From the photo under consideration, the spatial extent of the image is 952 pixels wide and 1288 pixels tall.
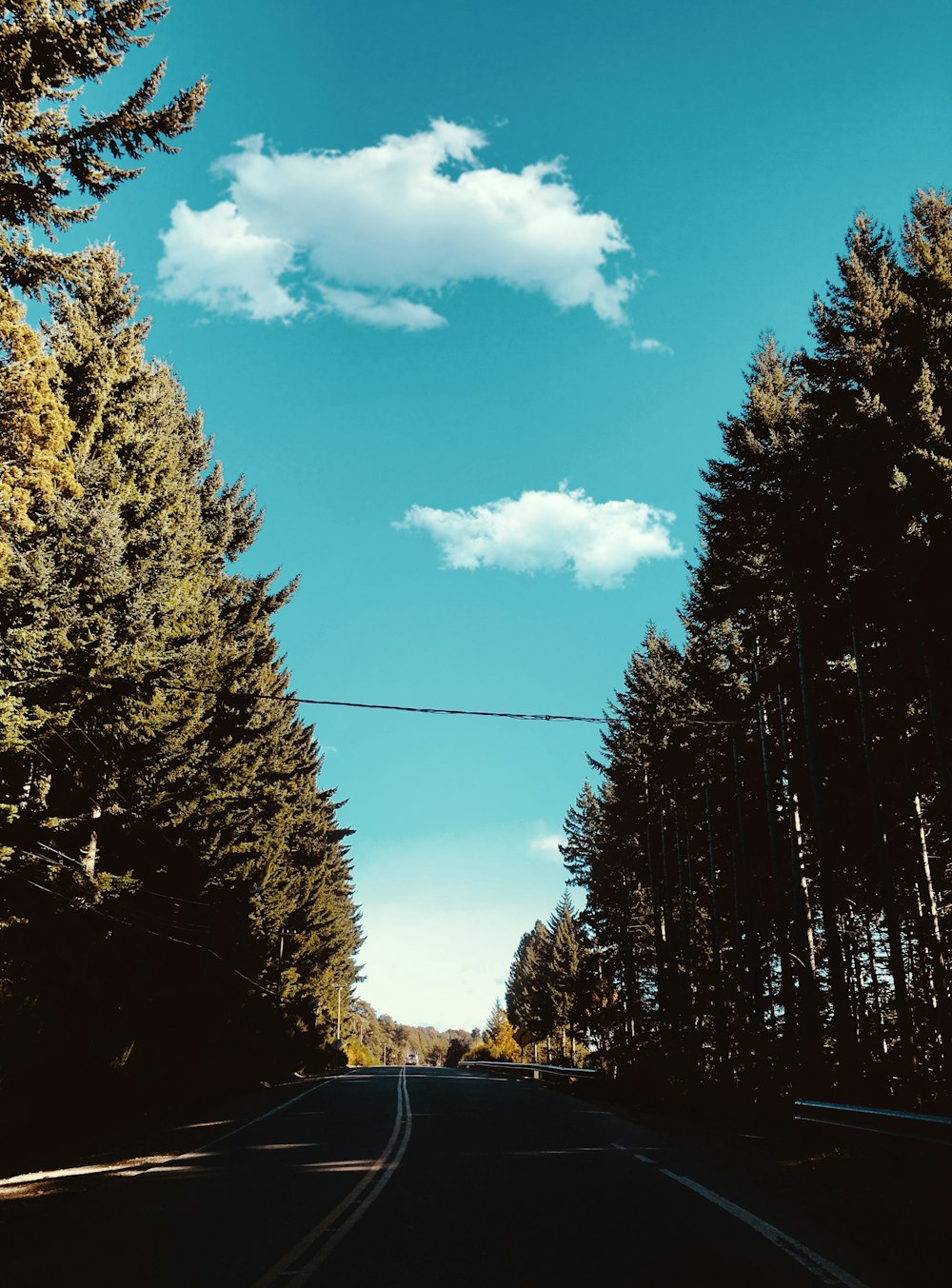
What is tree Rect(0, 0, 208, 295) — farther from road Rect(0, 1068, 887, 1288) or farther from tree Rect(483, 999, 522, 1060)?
tree Rect(483, 999, 522, 1060)

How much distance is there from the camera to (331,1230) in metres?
6.57

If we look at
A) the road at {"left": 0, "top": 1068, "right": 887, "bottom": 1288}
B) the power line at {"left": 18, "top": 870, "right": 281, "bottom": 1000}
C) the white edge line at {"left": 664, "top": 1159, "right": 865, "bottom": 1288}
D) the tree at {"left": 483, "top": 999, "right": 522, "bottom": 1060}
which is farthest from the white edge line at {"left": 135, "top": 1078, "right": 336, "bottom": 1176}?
the tree at {"left": 483, "top": 999, "right": 522, "bottom": 1060}

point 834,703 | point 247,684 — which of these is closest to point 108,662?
point 247,684

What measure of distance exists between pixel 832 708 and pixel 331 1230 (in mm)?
19761

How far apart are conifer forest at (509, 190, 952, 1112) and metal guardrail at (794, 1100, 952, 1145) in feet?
3.35

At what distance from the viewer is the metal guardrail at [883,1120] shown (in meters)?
7.16

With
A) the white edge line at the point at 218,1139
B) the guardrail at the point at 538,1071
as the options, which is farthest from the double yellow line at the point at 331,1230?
the guardrail at the point at 538,1071

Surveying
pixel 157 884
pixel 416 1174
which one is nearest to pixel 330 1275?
pixel 416 1174

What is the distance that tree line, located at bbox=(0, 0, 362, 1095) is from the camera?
Result: 39.1ft

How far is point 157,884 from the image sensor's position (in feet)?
92.1

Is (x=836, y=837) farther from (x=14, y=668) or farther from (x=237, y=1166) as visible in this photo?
(x=14, y=668)

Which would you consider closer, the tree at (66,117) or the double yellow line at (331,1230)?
the double yellow line at (331,1230)

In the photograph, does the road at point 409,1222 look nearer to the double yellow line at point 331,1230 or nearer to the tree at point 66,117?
the double yellow line at point 331,1230

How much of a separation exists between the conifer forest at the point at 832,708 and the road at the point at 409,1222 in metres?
4.96
